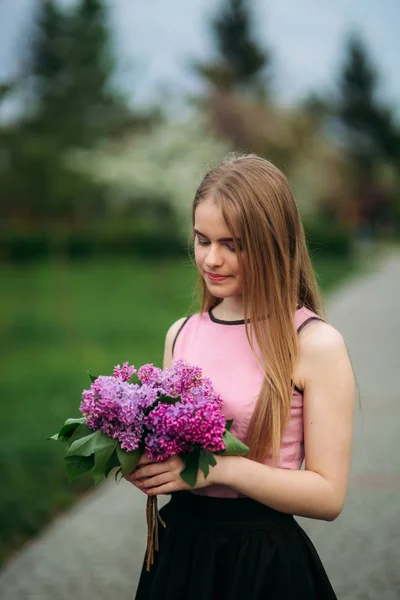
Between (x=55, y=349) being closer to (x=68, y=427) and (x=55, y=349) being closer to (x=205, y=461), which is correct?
(x=68, y=427)


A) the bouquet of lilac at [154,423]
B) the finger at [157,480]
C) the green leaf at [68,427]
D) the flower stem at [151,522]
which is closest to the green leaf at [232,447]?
the bouquet of lilac at [154,423]

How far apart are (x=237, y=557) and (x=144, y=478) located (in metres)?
0.38

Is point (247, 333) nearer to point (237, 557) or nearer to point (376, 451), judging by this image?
point (237, 557)

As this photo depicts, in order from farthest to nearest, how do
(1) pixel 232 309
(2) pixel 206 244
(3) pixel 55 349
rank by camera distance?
(3) pixel 55 349
(1) pixel 232 309
(2) pixel 206 244

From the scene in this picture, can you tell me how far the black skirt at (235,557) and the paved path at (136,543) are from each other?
5.17 ft

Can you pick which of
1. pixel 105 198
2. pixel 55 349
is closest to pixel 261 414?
pixel 55 349

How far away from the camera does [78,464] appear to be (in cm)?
185

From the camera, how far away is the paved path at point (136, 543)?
357cm

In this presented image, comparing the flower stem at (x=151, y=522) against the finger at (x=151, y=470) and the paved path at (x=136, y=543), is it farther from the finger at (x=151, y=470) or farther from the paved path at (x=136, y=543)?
the paved path at (x=136, y=543)

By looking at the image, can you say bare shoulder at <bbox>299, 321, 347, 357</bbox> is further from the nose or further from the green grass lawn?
the green grass lawn

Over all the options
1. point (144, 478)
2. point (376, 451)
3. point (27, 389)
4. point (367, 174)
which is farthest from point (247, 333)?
point (367, 174)

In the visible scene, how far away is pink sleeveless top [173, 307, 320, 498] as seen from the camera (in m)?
1.99

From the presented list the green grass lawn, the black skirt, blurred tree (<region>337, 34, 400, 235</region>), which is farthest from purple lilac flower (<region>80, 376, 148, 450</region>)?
blurred tree (<region>337, 34, 400, 235</region>)

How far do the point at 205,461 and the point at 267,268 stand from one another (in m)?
0.55
